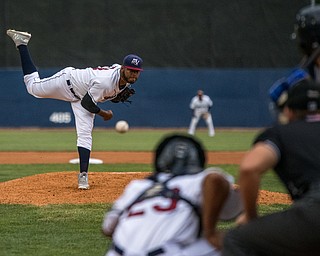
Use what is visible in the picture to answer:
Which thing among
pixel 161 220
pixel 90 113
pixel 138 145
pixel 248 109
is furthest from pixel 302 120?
pixel 248 109

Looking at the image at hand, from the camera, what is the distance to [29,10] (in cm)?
3238

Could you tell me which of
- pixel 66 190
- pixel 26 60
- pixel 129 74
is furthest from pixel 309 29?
pixel 26 60

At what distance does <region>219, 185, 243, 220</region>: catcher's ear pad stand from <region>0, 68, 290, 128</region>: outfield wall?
1058 inches

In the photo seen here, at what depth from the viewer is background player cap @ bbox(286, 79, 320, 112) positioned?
3.40 m

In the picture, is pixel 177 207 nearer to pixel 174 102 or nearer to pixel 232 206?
pixel 232 206

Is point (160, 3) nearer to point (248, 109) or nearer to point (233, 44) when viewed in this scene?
point (233, 44)

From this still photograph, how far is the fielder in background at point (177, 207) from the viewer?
340 centimetres

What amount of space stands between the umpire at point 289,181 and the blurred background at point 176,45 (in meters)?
27.6

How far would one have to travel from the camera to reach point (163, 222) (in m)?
3.40

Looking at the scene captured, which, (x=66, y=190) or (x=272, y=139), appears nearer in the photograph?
(x=272, y=139)

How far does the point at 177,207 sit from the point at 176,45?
97.2ft

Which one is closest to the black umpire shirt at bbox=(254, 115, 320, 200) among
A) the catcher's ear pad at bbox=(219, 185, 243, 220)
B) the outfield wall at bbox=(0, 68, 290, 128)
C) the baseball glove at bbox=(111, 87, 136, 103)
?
the catcher's ear pad at bbox=(219, 185, 243, 220)

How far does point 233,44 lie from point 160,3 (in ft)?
11.8

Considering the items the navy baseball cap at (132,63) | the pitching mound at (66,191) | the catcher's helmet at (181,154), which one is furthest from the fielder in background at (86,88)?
the catcher's helmet at (181,154)
